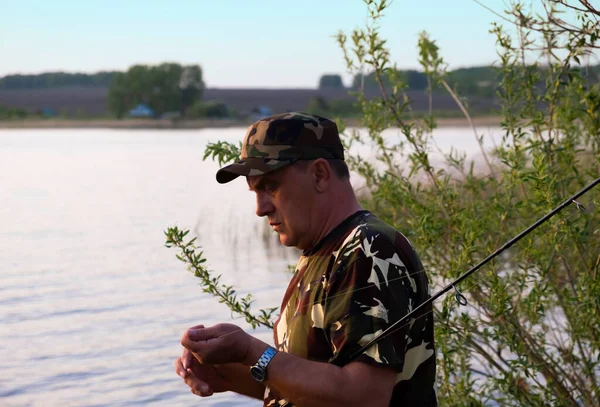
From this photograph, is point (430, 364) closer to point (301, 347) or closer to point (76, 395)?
point (301, 347)

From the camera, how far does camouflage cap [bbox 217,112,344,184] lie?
8.68ft

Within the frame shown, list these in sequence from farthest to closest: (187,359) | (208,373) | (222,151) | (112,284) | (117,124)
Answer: (117,124), (112,284), (222,151), (208,373), (187,359)

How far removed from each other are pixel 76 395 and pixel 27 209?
17594 mm

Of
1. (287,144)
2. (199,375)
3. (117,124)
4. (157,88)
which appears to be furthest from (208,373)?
(157,88)

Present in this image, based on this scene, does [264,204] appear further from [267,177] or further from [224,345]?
[224,345]

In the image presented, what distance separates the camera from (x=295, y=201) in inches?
106

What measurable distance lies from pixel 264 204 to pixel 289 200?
0.07 metres

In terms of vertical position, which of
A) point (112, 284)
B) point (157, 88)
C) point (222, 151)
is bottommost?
point (112, 284)

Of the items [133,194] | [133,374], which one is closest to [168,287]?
[133,374]

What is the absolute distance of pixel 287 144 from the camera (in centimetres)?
265

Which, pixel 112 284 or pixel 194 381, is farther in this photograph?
pixel 112 284

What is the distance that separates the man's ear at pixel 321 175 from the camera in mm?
2666

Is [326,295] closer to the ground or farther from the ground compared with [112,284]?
farther from the ground

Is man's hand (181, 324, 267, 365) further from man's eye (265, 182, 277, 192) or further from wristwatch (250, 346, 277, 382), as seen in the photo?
man's eye (265, 182, 277, 192)
